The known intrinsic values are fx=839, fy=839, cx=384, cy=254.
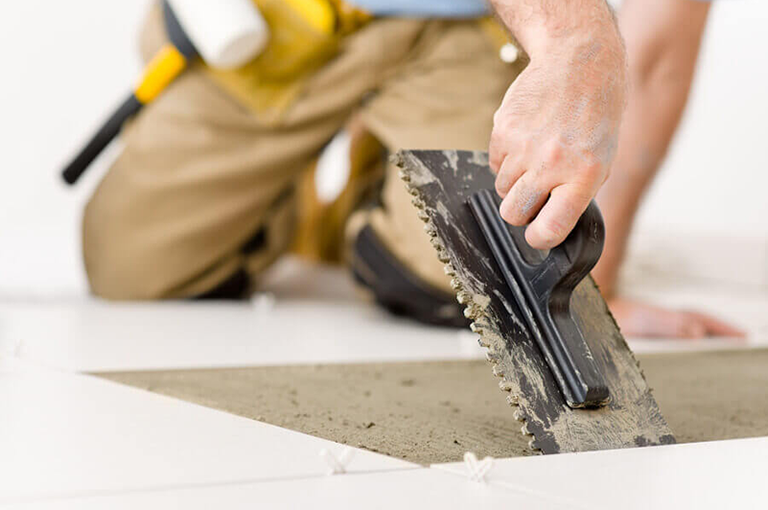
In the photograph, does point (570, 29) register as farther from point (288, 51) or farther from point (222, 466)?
point (288, 51)

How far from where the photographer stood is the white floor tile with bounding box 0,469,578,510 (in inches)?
20.6

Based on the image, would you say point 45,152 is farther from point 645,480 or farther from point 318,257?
point 645,480

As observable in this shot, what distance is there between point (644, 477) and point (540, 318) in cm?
16

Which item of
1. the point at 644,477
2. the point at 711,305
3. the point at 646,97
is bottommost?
the point at 711,305

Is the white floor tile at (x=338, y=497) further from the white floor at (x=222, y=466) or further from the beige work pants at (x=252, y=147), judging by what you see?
the beige work pants at (x=252, y=147)

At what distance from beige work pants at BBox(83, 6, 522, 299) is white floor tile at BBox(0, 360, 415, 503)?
2.53ft

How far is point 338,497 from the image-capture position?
0.54m

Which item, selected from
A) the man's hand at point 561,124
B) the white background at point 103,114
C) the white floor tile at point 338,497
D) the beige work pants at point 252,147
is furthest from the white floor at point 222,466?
the white background at point 103,114

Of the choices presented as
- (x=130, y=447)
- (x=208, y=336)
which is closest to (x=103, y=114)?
(x=208, y=336)

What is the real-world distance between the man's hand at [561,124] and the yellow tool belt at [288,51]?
2.84 ft

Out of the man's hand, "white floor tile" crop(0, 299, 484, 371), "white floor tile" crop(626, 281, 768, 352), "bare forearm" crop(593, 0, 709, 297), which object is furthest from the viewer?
"bare forearm" crop(593, 0, 709, 297)

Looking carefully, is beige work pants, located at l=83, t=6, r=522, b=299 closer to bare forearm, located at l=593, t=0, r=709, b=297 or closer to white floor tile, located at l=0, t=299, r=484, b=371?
white floor tile, located at l=0, t=299, r=484, b=371

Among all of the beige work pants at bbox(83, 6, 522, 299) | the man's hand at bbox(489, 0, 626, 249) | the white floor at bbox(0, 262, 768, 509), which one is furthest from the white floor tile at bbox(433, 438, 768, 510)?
the beige work pants at bbox(83, 6, 522, 299)

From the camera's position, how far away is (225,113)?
1.57 m
